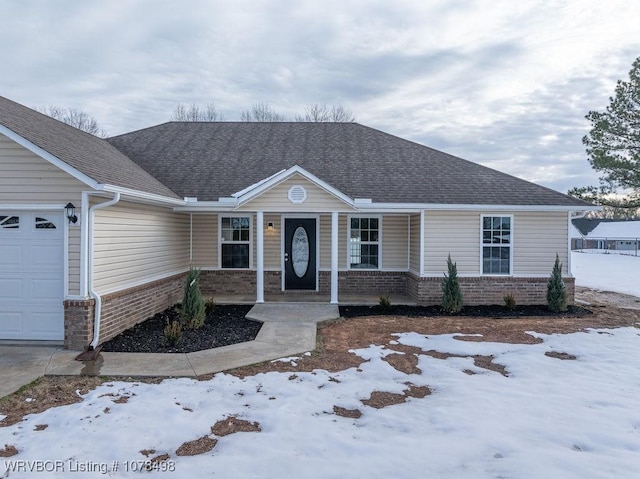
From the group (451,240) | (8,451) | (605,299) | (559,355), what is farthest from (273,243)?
(605,299)

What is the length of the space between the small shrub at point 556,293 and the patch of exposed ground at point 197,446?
30.8ft

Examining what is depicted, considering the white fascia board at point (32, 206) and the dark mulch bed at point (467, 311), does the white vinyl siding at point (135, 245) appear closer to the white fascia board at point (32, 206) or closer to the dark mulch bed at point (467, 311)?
the white fascia board at point (32, 206)

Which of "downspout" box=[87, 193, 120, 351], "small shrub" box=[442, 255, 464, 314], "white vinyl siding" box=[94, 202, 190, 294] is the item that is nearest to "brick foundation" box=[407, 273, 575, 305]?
"small shrub" box=[442, 255, 464, 314]

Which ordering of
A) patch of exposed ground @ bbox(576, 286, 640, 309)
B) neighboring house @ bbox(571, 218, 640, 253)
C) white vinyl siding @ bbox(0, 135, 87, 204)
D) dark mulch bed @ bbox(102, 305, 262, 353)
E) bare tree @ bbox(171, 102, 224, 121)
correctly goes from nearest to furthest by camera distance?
white vinyl siding @ bbox(0, 135, 87, 204) < dark mulch bed @ bbox(102, 305, 262, 353) < patch of exposed ground @ bbox(576, 286, 640, 309) < bare tree @ bbox(171, 102, 224, 121) < neighboring house @ bbox(571, 218, 640, 253)

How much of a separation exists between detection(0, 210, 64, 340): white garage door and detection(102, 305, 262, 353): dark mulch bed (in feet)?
3.69

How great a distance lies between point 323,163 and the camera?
41.0 ft

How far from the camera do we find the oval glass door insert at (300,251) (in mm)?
11984

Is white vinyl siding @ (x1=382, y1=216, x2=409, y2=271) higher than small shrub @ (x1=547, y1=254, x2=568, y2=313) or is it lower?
higher

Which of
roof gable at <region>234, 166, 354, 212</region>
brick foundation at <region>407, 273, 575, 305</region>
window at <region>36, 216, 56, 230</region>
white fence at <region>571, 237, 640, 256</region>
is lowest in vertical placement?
brick foundation at <region>407, 273, 575, 305</region>

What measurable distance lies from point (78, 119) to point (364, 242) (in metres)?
37.1

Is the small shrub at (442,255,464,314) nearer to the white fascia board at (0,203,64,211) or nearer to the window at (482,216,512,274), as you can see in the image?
the window at (482,216,512,274)

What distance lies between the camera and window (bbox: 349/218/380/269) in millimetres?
11977

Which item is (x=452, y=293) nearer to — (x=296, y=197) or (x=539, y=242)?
(x=539, y=242)

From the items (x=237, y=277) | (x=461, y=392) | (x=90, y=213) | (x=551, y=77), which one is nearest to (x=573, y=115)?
(x=551, y=77)
